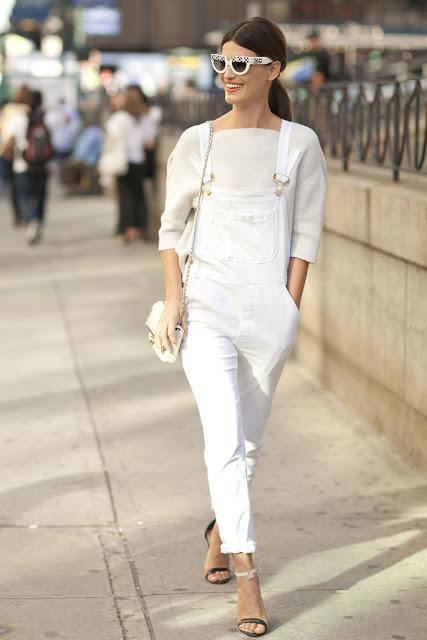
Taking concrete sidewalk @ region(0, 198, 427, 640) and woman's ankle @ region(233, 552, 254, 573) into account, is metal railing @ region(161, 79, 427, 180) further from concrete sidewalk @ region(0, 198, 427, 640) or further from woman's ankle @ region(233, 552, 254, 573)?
woman's ankle @ region(233, 552, 254, 573)

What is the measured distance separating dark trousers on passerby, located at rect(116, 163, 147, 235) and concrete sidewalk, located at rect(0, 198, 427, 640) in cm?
725

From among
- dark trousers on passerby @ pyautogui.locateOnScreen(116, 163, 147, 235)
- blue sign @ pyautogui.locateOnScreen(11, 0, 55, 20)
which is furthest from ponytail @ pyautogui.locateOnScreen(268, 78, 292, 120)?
blue sign @ pyautogui.locateOnScreen(11, 0, 55, 20)

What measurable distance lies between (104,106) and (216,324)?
27127 millimetres

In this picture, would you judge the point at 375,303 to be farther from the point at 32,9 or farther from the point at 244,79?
the point at 32,9

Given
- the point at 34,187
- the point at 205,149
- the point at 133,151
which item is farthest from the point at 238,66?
the point at 34,187

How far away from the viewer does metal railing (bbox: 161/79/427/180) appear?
7668 millimetres

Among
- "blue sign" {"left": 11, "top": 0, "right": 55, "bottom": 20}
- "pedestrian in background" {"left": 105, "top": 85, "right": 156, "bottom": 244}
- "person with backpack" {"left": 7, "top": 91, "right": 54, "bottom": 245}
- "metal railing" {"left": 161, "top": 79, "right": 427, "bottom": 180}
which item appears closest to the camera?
Result: "metal railing" {"left": 161, "top": 79, "right": 427, "bottom": 180}

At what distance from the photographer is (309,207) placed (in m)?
4.93

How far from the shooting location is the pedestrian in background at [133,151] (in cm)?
1736

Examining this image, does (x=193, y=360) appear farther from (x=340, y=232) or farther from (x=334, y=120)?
(x=334, y=120)

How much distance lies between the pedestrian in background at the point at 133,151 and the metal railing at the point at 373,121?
5529 mm

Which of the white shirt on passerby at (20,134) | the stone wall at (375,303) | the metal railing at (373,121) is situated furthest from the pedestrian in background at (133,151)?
the stone wall at (375,303)

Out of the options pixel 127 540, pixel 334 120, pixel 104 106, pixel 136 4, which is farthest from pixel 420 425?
pixel 136 4

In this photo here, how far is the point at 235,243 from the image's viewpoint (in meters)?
4.81
